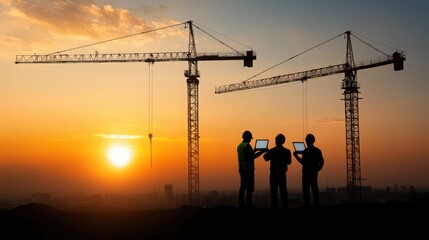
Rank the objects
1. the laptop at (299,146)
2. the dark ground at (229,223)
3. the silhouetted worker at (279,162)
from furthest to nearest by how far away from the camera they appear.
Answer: the laptop at (299,146) < the silhouetted worker at (279,162) < the dark ground at (229,223)

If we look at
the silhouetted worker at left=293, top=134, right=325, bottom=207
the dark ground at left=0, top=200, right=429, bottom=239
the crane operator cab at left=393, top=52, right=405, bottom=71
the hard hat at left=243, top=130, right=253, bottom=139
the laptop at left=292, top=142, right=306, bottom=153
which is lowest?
the dark ground at left=0, top=200, right=429, bottom=239

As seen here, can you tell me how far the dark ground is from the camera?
41.6 feet

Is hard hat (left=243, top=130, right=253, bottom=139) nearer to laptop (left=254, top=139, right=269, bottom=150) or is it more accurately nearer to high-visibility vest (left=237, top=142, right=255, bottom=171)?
high-visibility vest (left=237, top=142, right=255, bottom=171)

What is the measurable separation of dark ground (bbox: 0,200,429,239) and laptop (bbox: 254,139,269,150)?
1.63 metres

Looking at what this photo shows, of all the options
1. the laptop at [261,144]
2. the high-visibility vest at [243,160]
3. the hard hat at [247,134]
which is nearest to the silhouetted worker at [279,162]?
the laptop at [261,144]

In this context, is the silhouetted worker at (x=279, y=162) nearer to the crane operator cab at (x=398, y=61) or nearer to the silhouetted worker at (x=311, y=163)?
the silhouetted worker at (x=311, y=163)

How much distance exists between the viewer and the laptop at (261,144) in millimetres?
14523

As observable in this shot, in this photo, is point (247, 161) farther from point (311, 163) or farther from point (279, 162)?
point (311, 163)

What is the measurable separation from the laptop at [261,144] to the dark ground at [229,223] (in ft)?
5.34

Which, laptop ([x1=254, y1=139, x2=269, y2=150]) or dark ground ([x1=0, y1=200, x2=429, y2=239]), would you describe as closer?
dark ground ([x1=0, y1=200, x2=429, y2=239])

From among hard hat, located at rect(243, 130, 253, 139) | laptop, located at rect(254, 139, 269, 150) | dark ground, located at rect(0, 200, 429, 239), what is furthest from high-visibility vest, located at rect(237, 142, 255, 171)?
dark ground, located at rect(0, 200, 429, 239)

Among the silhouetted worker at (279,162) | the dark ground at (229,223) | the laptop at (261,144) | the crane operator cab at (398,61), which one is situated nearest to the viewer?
the dark ground at (229,223)

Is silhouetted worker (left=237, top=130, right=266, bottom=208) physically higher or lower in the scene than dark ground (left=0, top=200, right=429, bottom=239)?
higher

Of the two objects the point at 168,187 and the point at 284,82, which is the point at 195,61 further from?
the point at 168,187
